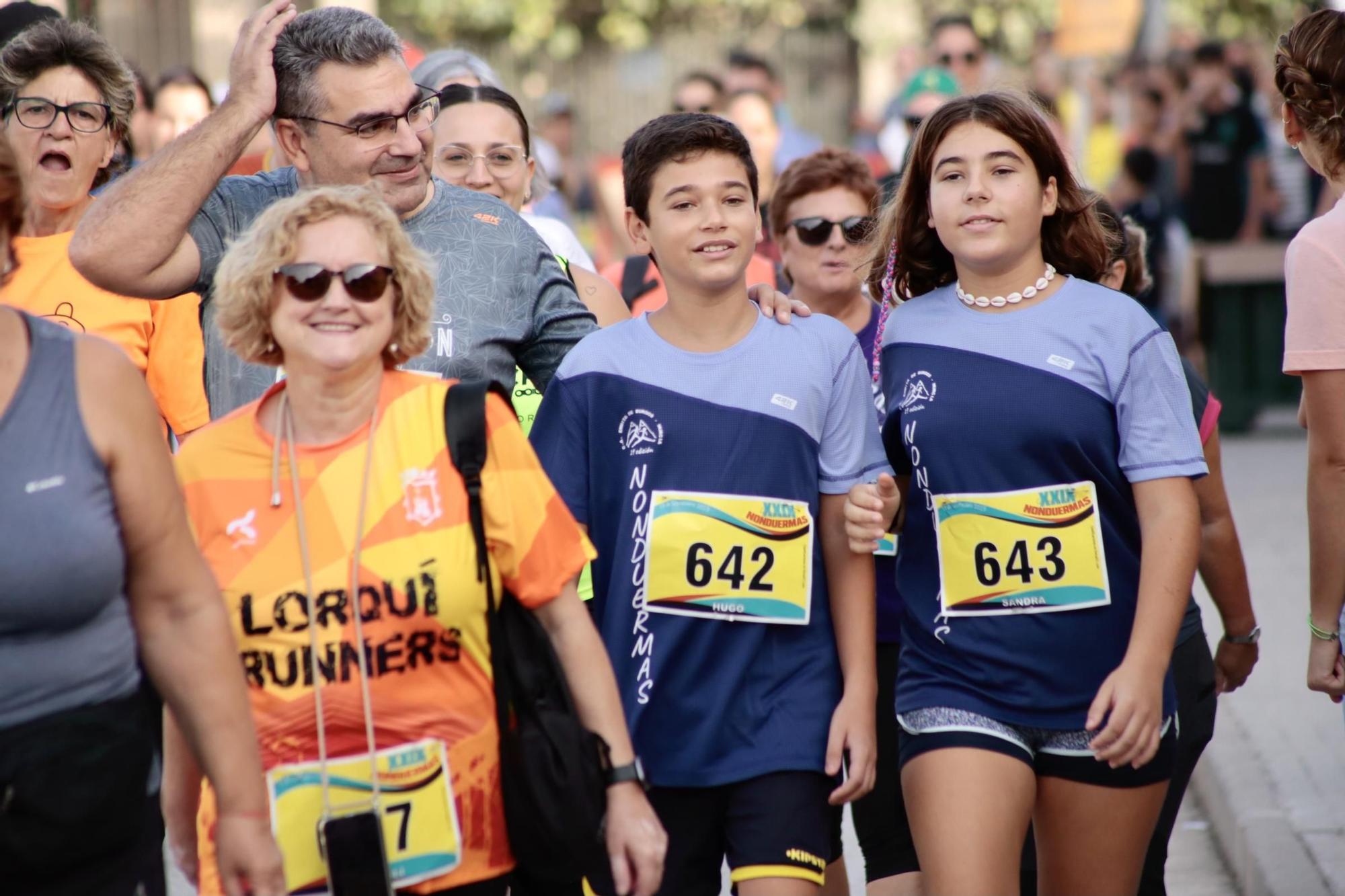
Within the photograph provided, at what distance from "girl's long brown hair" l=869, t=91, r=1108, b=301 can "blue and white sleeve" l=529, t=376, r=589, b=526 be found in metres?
0.90

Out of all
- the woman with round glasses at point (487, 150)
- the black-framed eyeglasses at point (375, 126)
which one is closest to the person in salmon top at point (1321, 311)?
the black-framed eyeglasses at point (375, 126)

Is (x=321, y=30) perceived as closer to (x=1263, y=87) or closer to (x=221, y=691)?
(x=221, y=691)

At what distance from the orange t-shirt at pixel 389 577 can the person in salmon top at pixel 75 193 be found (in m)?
1.53

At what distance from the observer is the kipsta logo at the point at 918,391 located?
3955mm

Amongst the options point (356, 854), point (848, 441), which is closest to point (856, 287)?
point (848, 441)

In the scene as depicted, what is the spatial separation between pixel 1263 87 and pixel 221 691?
16605mm

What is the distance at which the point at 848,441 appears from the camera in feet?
12.7

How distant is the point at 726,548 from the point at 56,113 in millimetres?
2437

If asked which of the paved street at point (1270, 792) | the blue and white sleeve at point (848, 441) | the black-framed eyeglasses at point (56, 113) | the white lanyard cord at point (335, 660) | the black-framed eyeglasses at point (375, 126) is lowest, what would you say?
the paved street at point (1270, 792)

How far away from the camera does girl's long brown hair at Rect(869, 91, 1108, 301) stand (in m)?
4.05

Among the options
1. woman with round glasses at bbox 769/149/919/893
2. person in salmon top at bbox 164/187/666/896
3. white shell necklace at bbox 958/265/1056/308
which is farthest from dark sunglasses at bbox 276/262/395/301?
woman with round glasses at bbox 769/149/919/893

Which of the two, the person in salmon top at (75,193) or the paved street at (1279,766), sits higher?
the person in salmon top at (75,193)

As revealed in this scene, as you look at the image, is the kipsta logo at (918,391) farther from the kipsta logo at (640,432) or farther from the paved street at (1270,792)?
the paved street at (1270,792)

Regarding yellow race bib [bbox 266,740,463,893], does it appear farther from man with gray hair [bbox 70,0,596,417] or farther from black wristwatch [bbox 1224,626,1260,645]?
black wristwatch [bbox 1224,626,1260,645]
